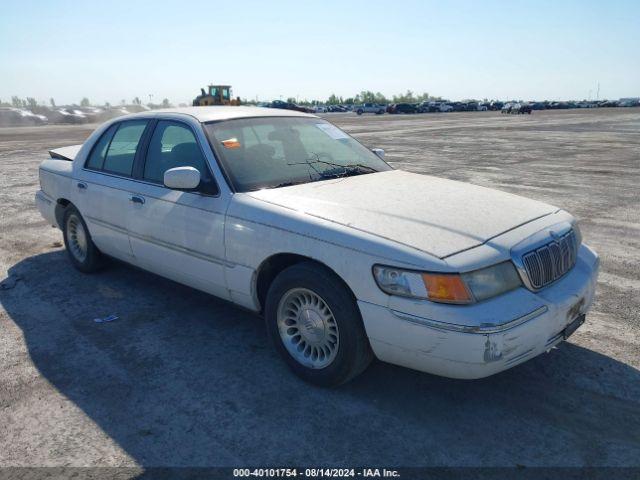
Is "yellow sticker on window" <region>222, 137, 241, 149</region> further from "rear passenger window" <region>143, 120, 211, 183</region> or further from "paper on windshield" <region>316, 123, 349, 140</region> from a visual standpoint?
"paper on windshield" <region>316, 123, 349, 140</region>

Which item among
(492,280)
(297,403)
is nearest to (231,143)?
(297,403)

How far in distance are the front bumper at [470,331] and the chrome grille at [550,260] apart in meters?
0.08

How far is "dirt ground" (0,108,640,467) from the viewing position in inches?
108

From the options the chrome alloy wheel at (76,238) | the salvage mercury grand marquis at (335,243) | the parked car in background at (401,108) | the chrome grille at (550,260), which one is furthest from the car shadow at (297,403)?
the parked car in background at (401,108)

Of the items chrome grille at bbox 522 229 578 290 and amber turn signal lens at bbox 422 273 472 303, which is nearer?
amber turn signal lens at bbox 422 273 472 303

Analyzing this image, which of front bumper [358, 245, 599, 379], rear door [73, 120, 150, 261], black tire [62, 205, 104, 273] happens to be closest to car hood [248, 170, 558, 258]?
front bumper [358, 245, 599, 379]

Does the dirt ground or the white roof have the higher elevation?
the white roof

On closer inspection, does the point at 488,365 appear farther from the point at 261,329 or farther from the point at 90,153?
the point at 90,153

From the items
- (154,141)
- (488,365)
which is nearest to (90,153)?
(154,141)

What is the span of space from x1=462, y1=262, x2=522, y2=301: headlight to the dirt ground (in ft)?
2.44

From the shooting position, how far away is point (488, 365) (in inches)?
107

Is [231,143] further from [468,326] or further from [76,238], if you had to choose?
[76,238]

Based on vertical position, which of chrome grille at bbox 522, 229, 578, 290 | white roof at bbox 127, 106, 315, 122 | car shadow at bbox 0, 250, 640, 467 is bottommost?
car shadow at bbox 0, 250, 640, 467

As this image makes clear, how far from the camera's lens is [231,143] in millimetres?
3982
